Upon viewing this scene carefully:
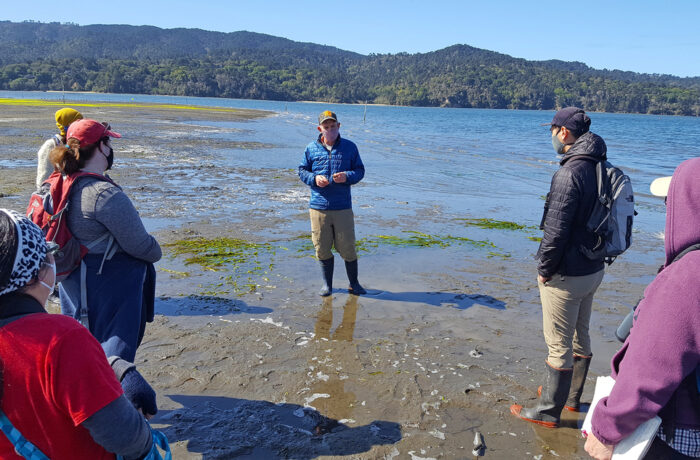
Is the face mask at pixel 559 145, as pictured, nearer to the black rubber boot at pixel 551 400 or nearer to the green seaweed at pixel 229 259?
the black rubber boot at pixel 551 400

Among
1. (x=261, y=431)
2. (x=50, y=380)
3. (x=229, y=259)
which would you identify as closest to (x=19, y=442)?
(x=50, y=380)

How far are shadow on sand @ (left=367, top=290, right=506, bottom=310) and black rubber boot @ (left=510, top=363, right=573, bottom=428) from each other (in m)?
2.47

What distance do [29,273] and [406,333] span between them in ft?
14.6

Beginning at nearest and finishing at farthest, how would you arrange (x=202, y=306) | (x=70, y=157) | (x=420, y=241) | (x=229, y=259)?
(x=70, y=157), (x=202, y=306), (x=229, y=259), (x=420, y=241)

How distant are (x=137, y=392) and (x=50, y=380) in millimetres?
716

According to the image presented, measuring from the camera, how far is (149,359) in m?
4.87

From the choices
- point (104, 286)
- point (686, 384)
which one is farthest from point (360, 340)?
point (686, 384)

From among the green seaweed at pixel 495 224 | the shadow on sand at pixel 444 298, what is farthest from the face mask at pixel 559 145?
the green seaweed at pixel 495 224

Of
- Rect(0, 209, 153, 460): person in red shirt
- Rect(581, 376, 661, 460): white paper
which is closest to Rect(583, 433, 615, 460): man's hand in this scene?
Rect(581, 376, 661, 460): white paper

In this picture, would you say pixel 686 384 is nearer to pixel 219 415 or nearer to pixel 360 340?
pixel 219 415

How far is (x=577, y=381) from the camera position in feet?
13.8

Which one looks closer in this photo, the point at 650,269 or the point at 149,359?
the point at 149,359

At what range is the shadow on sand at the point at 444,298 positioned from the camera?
6582 millimetres

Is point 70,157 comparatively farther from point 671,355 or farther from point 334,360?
point 671,355
